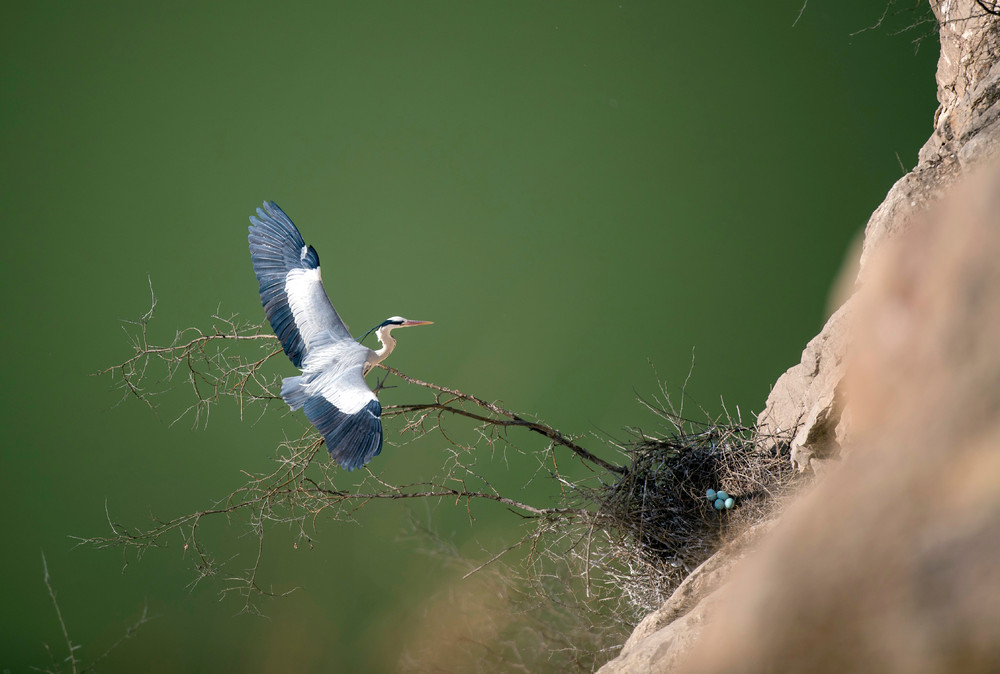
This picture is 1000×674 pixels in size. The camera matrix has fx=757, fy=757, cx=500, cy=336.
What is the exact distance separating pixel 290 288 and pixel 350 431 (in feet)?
1.21

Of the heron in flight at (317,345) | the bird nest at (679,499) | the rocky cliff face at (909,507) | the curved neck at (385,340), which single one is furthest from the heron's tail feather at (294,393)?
the rocky cliff face at (909,507)

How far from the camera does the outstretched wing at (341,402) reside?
1158 mm

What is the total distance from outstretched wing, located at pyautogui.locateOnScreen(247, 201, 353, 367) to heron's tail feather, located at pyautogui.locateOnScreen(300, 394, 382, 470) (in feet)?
0.63

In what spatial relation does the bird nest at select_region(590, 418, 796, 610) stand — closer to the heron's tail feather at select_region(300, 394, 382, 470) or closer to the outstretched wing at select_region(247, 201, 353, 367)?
the heron's tail feather at select_region(300, 394, 382, 470)

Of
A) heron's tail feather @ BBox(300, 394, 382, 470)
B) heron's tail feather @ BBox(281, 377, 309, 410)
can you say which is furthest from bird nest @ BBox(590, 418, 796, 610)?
heron's tail feather @ BBox(281, 377, 309, 410)

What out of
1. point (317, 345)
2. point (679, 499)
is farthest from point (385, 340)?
point (679, 499)

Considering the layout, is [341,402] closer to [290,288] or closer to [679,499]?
[290,288]

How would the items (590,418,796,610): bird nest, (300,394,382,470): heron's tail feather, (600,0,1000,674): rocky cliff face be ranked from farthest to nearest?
(590,418,796,610): bird nest → (300,394,382,470): heron's tail feather → (600,0,1000,674): rocky cliff face

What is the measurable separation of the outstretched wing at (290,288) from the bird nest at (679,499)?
1.93 feet

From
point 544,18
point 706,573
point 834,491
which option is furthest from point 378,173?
point 834,491

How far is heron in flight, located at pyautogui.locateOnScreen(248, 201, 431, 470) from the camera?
46.1 inches

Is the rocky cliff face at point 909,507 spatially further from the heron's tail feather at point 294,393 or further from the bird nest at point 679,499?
the heron's tail feather at point 294,393

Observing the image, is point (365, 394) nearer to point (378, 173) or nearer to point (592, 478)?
point (592, 478)

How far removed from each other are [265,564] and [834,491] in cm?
188
